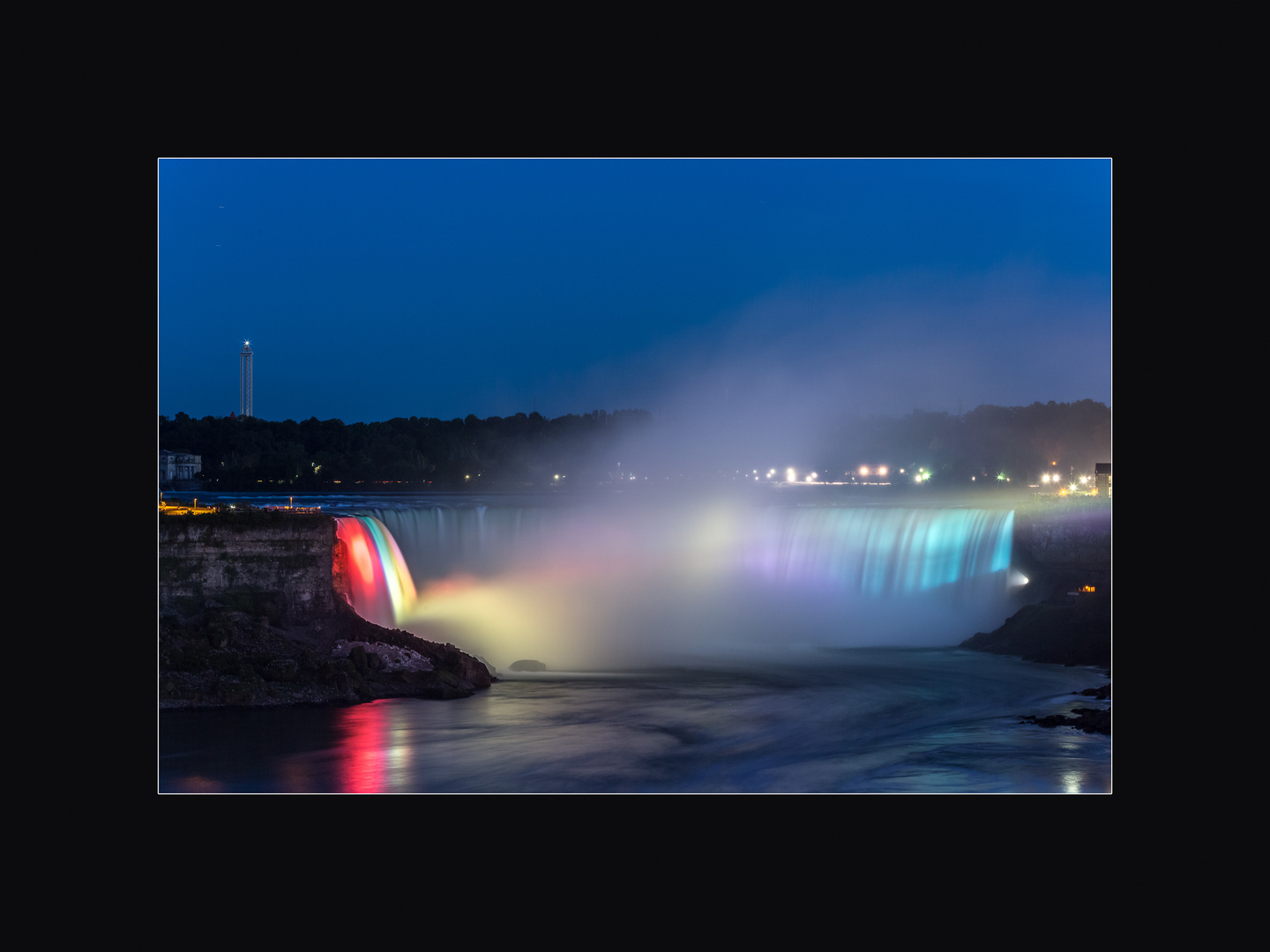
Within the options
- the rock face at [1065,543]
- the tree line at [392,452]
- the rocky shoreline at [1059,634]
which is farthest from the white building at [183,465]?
the rock face at [1065,543]

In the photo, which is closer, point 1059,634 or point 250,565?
point 250,565

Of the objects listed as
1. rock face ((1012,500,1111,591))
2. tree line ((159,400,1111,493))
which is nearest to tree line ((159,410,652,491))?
tree line ((159,400,1111,493))

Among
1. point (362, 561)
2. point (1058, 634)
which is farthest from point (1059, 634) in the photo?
point (362, 561)

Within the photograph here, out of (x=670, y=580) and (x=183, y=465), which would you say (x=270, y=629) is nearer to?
(x=183, y=465)

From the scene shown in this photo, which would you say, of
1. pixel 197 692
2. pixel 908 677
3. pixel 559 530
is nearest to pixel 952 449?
pixel 559 530

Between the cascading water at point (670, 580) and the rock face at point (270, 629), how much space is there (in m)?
2.61

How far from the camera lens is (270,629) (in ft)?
56.0

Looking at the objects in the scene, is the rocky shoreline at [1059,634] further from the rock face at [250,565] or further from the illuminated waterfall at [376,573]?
the rock face at [250,565]

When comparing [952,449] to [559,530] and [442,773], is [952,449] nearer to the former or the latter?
[559,530]

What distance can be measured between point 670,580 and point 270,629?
1228 cm

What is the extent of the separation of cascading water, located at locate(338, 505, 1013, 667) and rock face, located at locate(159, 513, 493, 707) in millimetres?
2608

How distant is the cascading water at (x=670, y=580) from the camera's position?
22281mm

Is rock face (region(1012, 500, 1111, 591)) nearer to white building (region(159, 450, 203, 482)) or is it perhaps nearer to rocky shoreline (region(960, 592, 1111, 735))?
rocky shoreline (region(960, 592, 1111, 735))

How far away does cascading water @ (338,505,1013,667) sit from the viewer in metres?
22.3
